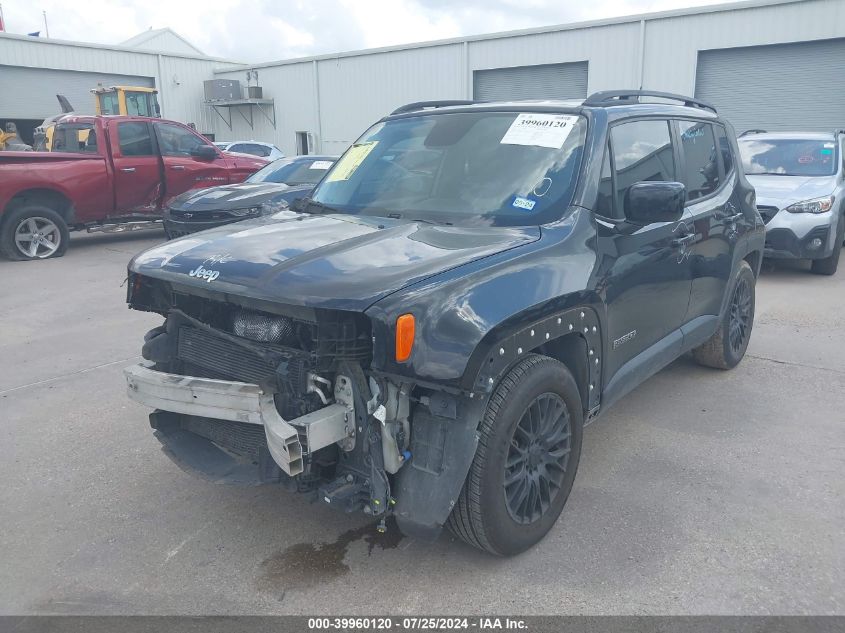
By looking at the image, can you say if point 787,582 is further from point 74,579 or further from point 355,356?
point 74,579

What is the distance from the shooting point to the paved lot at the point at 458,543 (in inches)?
109

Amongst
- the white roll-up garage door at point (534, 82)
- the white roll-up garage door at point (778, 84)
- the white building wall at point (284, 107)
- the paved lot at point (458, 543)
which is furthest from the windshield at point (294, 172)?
the white building wall at point (284, 107)

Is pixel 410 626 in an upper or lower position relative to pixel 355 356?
lower

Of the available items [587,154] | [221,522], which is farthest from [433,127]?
[221,522]

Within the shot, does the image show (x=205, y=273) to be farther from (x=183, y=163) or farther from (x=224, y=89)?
(x=224, y=89)

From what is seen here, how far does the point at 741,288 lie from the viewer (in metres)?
5.30

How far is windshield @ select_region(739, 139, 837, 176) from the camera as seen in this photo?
956 centimetres

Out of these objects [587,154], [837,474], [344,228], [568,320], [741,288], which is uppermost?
[587,154]

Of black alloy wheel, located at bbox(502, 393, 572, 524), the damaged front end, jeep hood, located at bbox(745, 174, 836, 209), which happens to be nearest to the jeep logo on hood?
the damaged front end

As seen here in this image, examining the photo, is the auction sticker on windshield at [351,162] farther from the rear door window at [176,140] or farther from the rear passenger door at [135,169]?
the rear door window at [176,140]

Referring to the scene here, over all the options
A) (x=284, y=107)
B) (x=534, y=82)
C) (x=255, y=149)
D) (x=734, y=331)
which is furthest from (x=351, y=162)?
(x=284, y=107)

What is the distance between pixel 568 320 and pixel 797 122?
57.6 ft

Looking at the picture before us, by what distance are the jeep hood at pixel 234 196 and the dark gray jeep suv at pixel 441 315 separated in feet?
17.1

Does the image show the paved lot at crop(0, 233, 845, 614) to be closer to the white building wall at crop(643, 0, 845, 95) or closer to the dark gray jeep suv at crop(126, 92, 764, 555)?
the dark gray jeep suv at crop(126, 92, 764, 555)
